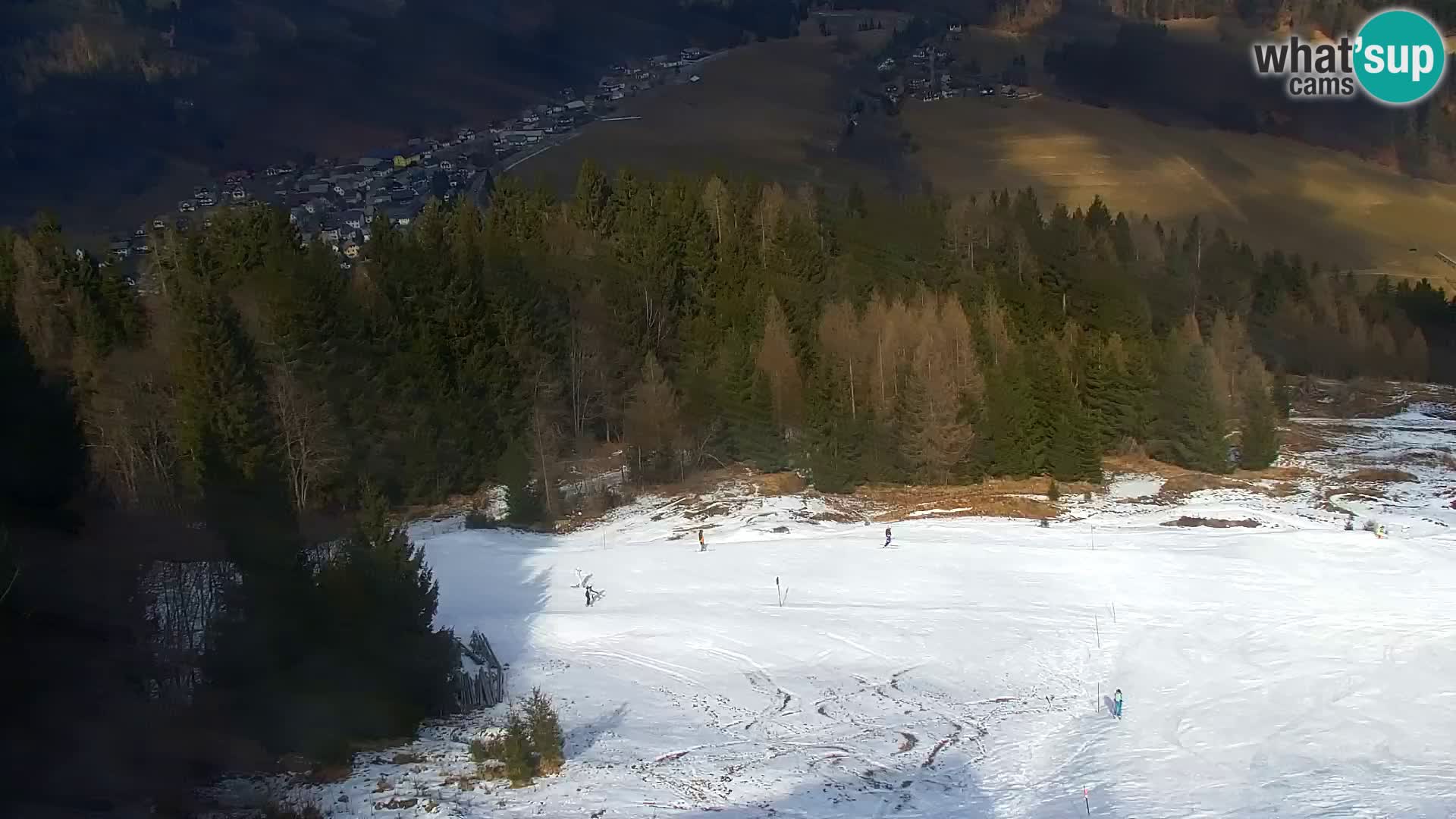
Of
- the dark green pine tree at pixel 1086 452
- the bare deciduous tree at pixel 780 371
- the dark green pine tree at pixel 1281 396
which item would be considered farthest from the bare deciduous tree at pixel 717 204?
the dark green pine tree at pixel 1281 396

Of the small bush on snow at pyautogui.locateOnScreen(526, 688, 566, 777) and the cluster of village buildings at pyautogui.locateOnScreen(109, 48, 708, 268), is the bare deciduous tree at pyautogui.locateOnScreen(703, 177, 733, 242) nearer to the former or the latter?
the cluster of village buildings at pyautogui.locateOnScreen(109, 48, 708, 268)

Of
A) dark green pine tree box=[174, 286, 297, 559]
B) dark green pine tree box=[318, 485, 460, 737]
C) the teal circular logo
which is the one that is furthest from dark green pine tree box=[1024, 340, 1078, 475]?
the teal circular logo

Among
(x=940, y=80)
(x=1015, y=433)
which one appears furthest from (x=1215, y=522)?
(x=940, y=80)

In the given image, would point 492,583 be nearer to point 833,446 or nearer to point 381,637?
point 381,637

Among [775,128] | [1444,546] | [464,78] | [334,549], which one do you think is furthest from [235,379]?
[464,78]

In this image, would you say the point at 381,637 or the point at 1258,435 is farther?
the point at 1258,435

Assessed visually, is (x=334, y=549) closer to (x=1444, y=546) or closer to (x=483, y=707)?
(x=483, y=707)
